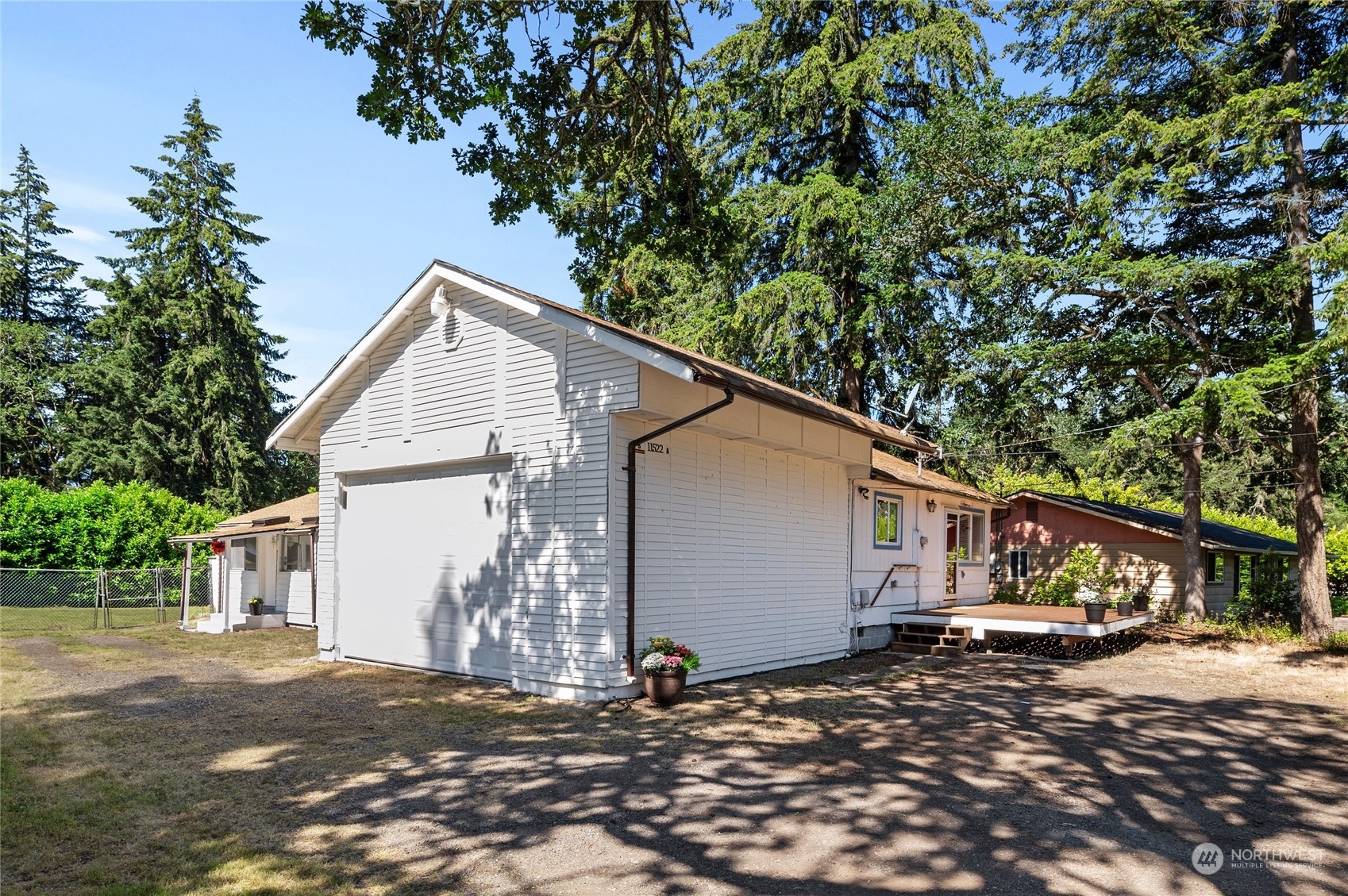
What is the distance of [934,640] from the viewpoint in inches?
642

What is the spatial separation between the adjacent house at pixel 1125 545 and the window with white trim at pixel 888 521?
10.3 meters

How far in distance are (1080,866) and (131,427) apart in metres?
38.0

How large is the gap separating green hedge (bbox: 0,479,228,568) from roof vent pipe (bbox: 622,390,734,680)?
2234 centimetres

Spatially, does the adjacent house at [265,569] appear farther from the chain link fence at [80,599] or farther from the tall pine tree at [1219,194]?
the tall pine tree at [1219,194]

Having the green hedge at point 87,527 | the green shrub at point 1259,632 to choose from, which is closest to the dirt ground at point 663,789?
the green shrub at point 1259,632

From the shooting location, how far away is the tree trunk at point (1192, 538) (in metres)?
20.4

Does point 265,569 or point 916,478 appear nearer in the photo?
point 916,478

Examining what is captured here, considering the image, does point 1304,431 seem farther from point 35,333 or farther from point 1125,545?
point 35,333

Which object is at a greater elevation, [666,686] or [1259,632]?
[666,686]

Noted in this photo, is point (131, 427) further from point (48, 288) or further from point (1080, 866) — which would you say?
point (1080, 866)

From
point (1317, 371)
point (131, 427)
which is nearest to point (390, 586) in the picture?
point (1317, 371)

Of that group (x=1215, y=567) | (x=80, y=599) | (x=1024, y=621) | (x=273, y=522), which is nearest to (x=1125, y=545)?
(x=1215, y=567)

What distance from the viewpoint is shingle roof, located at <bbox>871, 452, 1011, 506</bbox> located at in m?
16.2

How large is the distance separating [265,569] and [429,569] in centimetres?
1112
